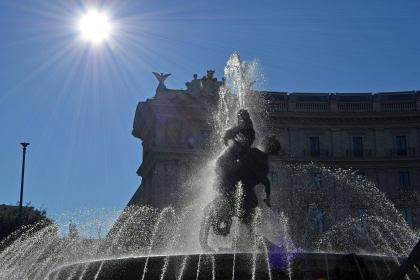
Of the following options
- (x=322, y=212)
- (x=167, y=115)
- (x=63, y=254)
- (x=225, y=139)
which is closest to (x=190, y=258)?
(x=225, y=139)

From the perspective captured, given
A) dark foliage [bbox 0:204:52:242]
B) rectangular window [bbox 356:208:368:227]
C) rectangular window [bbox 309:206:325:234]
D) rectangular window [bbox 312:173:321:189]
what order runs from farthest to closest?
rectangular window [bbox 312:173:321:189]
rectangular window [bbox 309:206:325:234]
rectangular window [bbox 356:208:368:227]
dark foliage [bbox 0:204:52:242]

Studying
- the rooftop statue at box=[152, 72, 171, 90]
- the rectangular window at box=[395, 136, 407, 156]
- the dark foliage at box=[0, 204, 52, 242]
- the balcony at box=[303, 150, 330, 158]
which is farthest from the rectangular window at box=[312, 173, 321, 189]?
the dark foliage at box=[0, 204, 52, 242]

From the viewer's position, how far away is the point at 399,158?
56844 mm

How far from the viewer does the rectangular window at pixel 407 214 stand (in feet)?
171

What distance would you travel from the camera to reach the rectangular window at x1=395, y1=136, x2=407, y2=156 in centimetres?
5753

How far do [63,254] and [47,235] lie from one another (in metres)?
3.55

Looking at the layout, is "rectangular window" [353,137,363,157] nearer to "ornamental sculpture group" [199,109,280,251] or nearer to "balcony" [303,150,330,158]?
"balcony" [303,150,330,158]

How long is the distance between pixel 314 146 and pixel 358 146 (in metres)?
3.63

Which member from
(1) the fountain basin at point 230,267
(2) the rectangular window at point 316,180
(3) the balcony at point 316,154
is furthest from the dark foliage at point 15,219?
(1) the fountain basin at point 230,267

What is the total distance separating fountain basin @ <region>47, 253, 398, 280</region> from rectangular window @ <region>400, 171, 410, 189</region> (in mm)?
46086

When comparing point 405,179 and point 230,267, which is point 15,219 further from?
point 230,267

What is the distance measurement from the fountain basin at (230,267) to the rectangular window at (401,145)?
4735cm

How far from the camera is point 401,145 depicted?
5794 centimetres

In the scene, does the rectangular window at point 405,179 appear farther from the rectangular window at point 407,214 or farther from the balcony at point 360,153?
the balcony at point 360,153
